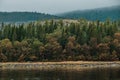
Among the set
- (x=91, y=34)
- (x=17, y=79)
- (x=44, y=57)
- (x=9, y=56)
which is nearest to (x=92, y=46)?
(x=91, y=34)

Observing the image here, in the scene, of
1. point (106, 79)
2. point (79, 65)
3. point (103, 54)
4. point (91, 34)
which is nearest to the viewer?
point (106, 79)

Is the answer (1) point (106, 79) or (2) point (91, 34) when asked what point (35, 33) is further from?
(1) point (106, 79)

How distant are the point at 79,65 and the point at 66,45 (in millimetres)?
30597

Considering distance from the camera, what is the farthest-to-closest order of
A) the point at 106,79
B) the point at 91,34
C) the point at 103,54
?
the point at 91,34, the point at 103,54, the point at 106,79

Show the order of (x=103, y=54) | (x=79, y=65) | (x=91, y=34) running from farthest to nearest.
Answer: (x=91, y=34)
(x=103, y=54)
(x=79, y=65)

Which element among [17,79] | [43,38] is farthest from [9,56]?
[17,79]

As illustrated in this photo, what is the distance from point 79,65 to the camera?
154 m

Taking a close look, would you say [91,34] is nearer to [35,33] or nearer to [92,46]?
[92,46]

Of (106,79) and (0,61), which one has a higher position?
(106,79)

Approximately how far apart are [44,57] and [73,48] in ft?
42.7

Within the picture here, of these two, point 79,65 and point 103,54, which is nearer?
point 79,65

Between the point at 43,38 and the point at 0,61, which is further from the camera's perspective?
the point at 43,38

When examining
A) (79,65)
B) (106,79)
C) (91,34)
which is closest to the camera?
(106,79)

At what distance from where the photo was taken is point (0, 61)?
6949 inches
